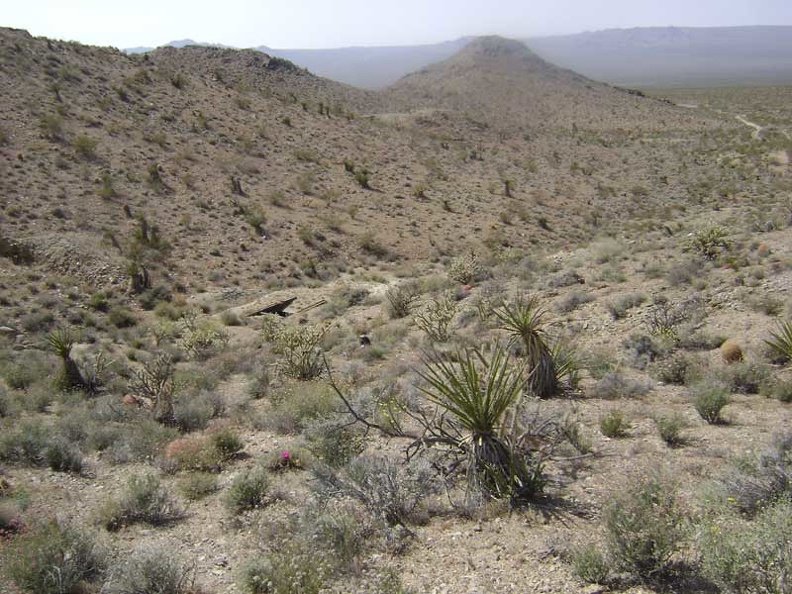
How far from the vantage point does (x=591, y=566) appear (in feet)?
14.0

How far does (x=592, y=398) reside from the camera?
8125 millimetres

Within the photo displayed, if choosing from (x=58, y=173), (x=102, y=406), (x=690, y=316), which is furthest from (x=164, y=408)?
(x=58, y=173)

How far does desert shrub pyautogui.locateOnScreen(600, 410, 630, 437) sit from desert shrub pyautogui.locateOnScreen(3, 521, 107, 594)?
530 centimetres

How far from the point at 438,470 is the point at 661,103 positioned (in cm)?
7470

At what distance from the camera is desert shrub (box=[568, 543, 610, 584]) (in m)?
4.23

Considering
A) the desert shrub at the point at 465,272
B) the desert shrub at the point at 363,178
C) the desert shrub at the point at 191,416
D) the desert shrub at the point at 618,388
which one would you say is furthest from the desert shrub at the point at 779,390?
the desert shrub at the point at 363,178

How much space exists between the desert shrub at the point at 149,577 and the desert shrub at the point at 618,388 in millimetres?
5783

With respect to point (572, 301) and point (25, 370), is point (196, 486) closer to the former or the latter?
point (25, 370)

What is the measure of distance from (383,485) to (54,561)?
2794 millimetres

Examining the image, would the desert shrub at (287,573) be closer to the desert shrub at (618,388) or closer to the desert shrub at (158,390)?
the desert shrub at (158,390)

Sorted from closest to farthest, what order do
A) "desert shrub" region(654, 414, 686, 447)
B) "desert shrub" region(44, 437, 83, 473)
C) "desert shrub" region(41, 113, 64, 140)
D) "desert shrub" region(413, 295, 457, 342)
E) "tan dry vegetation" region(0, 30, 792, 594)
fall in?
"tan dry vegetation" region(0, 30, 792, 594) → "desert shrub" region(654, 414, 686, 447) → "desert shrub" region(44, 437, 83, 473) → "desert shrub" region(413, 295, 457, 342) → "desert shrub" region(41, 113, 64, 140)

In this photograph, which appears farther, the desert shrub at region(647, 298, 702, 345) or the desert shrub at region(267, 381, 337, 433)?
the desert shrub at region(647, 298, 702, 345)

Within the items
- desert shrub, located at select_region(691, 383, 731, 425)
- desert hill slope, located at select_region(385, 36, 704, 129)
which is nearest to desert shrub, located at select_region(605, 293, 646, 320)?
desert shrub, located at select_region(691, 383, 731, 425)

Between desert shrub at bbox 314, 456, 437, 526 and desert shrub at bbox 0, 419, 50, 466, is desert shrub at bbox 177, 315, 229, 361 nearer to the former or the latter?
desert shrub at bbox 0, 419, 50, 466
